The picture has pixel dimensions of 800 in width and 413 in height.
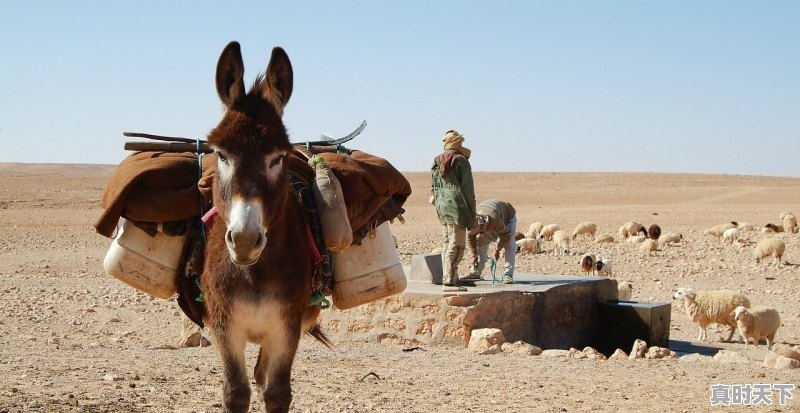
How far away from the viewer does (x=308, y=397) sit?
782 cm

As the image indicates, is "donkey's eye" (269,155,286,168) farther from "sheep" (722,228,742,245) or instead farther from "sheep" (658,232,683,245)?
"sheep" (722,228,742,245)

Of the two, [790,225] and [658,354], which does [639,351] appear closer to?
[658,354]

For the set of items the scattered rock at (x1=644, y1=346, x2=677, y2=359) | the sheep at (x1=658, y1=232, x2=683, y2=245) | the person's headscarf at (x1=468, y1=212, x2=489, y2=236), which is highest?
the person's headscarf at (x1=468, y1=212, x2=489, y2=236)

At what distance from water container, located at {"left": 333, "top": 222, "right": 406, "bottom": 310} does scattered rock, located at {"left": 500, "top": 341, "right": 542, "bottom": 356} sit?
431cm

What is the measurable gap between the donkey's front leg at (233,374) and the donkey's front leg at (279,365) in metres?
0.14

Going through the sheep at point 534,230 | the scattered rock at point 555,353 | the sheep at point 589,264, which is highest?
the scattered rock at point 555,353

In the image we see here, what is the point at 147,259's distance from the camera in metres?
5.88

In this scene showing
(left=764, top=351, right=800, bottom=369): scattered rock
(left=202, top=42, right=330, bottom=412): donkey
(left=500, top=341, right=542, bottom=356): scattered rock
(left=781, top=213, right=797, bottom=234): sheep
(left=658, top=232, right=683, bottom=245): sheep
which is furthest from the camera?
(left=781, top=213, right=797, bottom=234): sheep

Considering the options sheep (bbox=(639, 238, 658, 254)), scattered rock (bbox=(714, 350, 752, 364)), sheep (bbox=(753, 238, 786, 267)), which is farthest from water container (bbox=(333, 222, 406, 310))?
sheep (bbox=(639, 238, 658, 254))

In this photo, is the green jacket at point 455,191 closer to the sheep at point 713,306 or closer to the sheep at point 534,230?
the sheep at point 713,306

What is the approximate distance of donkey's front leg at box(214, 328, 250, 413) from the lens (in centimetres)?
518

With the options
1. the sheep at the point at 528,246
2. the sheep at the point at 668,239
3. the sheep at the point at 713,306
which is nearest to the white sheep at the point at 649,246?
the sheep at the point at 668,239

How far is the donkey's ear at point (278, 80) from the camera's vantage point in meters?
5.12

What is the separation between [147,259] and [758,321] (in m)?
10.0
